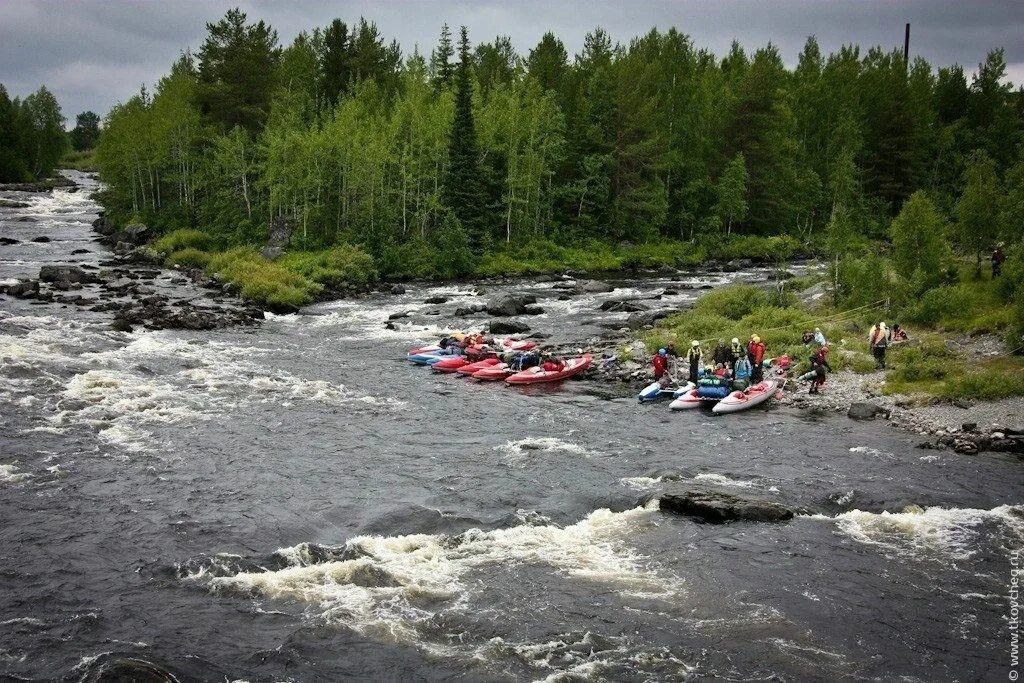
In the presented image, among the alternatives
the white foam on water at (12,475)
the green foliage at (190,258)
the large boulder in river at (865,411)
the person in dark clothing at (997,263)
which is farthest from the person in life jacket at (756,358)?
the green foliage at (190,258)

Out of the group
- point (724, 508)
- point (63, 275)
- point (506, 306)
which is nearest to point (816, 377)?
point (724, 508)

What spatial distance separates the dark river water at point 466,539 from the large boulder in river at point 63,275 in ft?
68.6

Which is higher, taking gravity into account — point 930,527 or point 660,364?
point 660,364

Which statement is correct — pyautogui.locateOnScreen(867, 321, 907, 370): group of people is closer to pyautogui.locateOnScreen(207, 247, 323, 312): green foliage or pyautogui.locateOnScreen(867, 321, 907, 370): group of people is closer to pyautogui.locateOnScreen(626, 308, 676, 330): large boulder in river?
pyautogui.locateOnScreen(626, 308, 676, 330): large boulder in river

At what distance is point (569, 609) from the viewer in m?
14.2

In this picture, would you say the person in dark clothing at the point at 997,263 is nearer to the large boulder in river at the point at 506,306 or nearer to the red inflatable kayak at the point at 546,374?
the red inflatable kayak at the point at 546,374

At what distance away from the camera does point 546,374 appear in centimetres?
3030

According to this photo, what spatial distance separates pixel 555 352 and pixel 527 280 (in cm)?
2474

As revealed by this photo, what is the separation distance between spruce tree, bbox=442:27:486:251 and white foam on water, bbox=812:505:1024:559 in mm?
46949

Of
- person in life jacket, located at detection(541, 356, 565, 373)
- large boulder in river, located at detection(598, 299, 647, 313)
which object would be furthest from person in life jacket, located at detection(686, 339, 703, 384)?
large boulder in river, located at detection(598, 299, 647, 313)

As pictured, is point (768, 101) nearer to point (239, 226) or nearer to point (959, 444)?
point (239, 226)

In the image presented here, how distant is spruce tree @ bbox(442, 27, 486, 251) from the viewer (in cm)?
6131

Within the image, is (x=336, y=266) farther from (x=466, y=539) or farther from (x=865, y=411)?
(x=466, y=539)

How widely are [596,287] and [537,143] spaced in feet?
59.2
